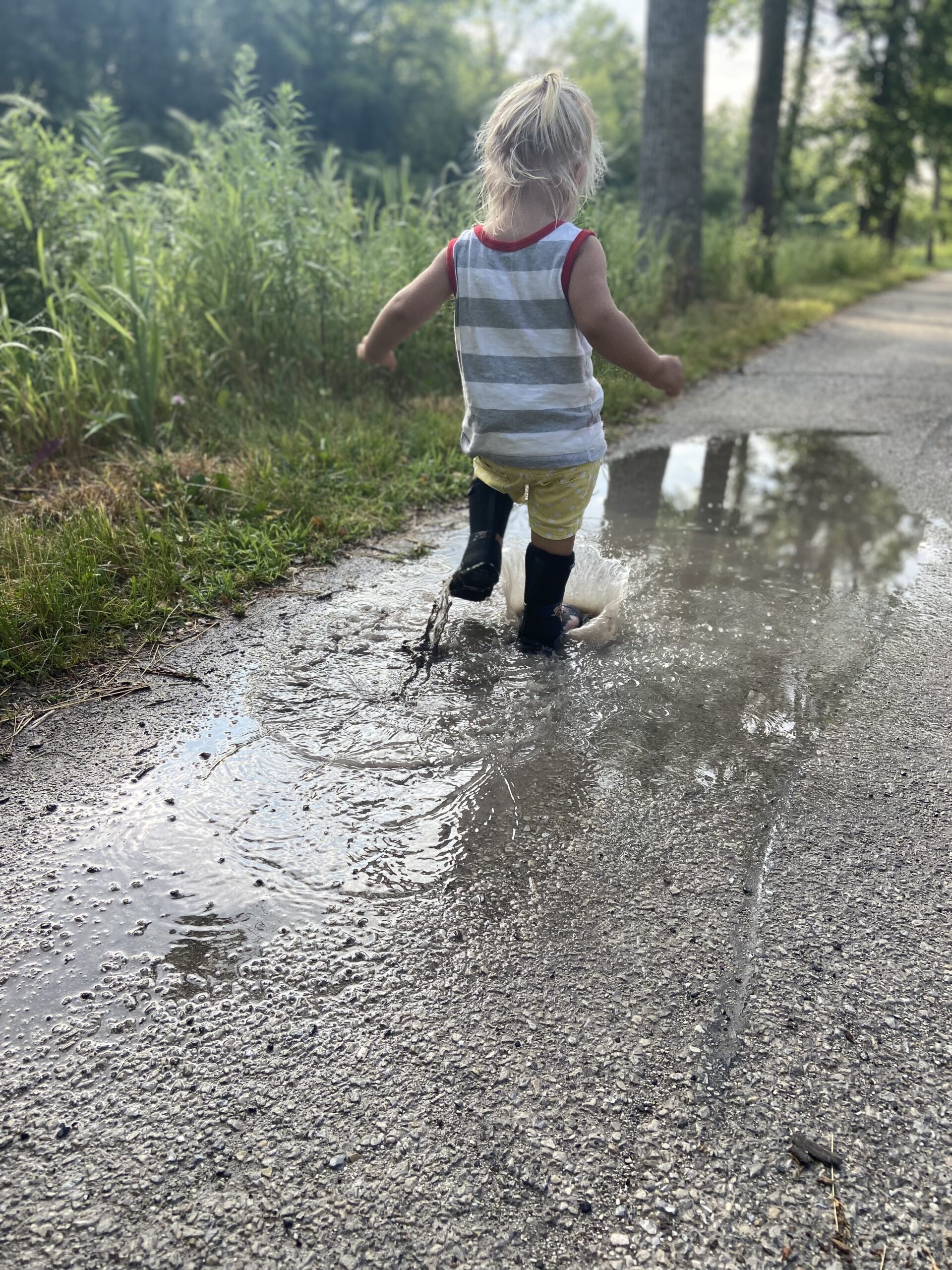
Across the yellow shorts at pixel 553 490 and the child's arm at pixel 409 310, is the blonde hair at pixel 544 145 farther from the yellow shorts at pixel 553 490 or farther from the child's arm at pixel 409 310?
the yellow shorts at pixel 553 490

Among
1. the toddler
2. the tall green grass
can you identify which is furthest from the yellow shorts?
the tall green grass

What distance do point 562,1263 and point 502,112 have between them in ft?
8.92

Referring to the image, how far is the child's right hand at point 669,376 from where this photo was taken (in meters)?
2.76

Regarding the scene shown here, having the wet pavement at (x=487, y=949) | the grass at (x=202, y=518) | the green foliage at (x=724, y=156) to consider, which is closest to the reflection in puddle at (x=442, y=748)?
the wet pavement at (x=487, y=949)

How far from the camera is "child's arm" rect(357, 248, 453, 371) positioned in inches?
111

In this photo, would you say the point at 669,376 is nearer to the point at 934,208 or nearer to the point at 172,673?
the point at 172,673

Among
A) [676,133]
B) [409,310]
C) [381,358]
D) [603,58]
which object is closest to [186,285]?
[381,358]

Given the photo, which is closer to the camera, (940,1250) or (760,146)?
(940,1250)

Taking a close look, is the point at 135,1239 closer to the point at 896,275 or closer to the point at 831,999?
the point at 831,999

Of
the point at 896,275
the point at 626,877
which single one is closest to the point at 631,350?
the point at 626,877

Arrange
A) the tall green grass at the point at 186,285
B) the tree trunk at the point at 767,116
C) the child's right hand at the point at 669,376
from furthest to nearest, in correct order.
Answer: the tree trunk at the point at 767,116
the tall green grass at the point at 186,285
the child's right hand at the point at 669,376

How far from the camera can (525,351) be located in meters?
2.77

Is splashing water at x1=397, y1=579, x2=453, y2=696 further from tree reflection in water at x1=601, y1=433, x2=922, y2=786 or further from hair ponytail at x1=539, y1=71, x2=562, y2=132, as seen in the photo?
hair ponytail at x1=539, y1=71, x2=562, y2=132

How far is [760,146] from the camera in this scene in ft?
45.6
